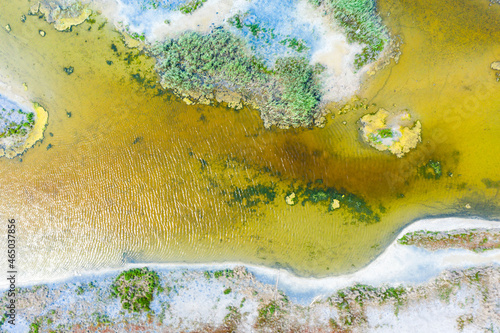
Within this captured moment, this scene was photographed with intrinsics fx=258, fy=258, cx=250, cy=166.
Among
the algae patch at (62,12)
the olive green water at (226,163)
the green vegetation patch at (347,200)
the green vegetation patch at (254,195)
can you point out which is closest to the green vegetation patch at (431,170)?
the olive green water at (226,163)

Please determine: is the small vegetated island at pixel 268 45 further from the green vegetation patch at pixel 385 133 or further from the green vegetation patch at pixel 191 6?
the green vegetation patch at pixel 385 133

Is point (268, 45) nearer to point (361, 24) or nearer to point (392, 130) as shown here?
point (361, 24)

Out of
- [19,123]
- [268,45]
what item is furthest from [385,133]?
[19,123]

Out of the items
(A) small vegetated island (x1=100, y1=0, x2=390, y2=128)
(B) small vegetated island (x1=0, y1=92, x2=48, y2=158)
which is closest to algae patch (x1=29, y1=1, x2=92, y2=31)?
(A) small vegetated island (x1=100, y1=0, x2=390, y2=128)

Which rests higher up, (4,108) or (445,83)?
(445,83)

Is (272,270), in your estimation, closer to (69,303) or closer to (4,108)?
(69,303)

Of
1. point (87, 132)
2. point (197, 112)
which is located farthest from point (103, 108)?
Answer: point (197, 112)
